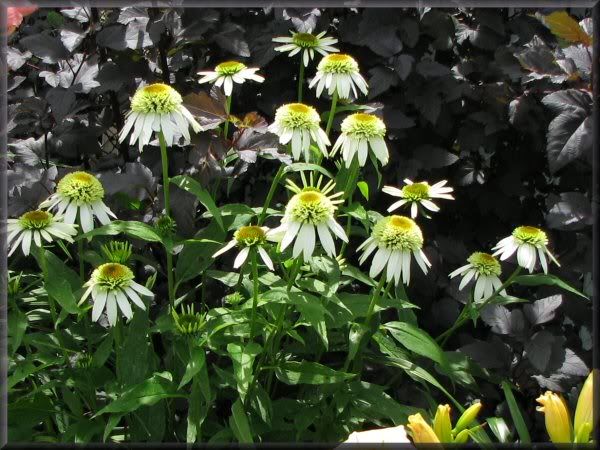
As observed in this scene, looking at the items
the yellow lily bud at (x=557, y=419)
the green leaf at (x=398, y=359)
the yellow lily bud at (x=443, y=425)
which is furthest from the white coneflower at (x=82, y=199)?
the yellow lily bud at (x=557, y=419)

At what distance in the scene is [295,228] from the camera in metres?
1.21

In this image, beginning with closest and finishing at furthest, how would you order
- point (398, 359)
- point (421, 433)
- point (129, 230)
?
point (421, 433) < point (129, 230) < point (398, 359)

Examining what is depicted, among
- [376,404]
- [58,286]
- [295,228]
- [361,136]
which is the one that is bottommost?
[376,404]

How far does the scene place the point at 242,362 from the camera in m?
1.25

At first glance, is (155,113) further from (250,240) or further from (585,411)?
(585,411)

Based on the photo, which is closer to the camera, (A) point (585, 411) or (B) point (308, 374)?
(A) point (585, 411)

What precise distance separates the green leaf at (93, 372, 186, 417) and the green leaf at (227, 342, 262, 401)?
0.38ft

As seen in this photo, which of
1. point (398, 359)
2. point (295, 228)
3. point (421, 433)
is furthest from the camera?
point (398, 359)

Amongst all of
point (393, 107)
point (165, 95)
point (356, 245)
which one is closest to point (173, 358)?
point (165, 95)

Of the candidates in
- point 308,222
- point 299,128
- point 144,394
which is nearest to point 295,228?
point 308,222

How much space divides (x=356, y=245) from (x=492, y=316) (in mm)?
383

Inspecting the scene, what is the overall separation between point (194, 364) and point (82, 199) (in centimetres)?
33

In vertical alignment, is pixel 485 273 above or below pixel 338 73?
below

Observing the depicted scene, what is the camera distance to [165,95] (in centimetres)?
132
